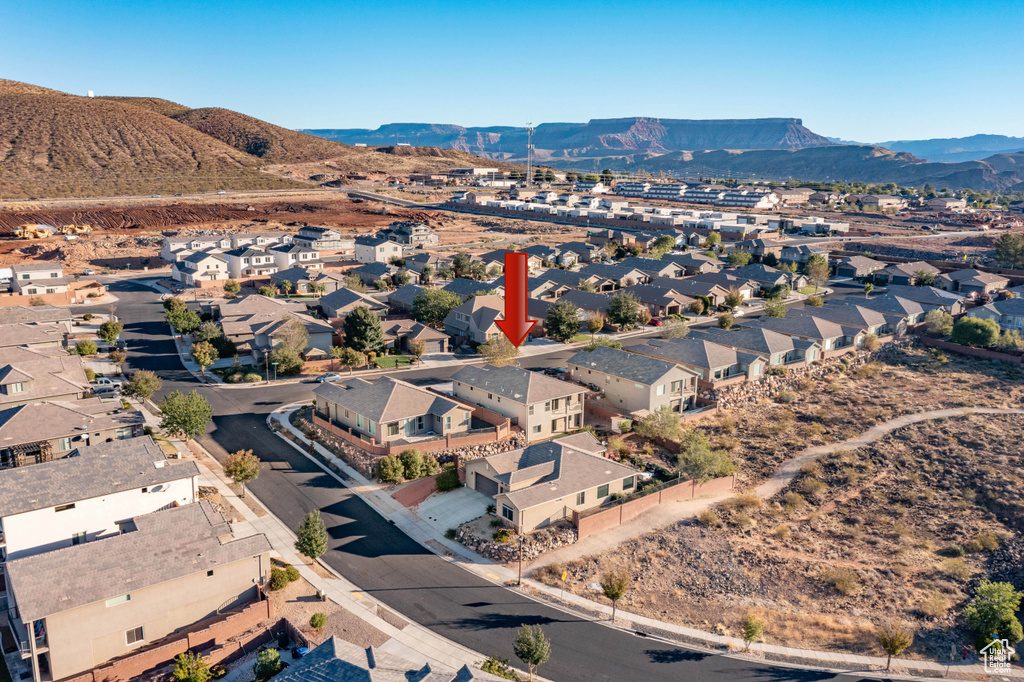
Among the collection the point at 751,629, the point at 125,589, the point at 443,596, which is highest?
the point at 125,589

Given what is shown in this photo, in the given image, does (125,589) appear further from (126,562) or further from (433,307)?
(433,307)

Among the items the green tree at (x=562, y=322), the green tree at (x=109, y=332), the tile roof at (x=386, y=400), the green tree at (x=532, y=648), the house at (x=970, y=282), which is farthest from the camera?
the house at (x=970, y=282)

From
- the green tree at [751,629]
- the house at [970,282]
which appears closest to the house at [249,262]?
the green tree at [751,629]

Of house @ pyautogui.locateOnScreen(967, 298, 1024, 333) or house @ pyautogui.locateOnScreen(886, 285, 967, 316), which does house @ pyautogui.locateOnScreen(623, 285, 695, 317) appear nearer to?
house @ pyautogui.locateOnScreen(886, 285, 967, 316)

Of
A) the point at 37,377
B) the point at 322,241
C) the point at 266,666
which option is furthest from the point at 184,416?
the point at 322,241

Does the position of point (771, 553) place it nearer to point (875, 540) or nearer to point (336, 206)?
point (875, 540)

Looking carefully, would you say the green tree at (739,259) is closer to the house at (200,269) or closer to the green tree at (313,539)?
the house at (200,269)
